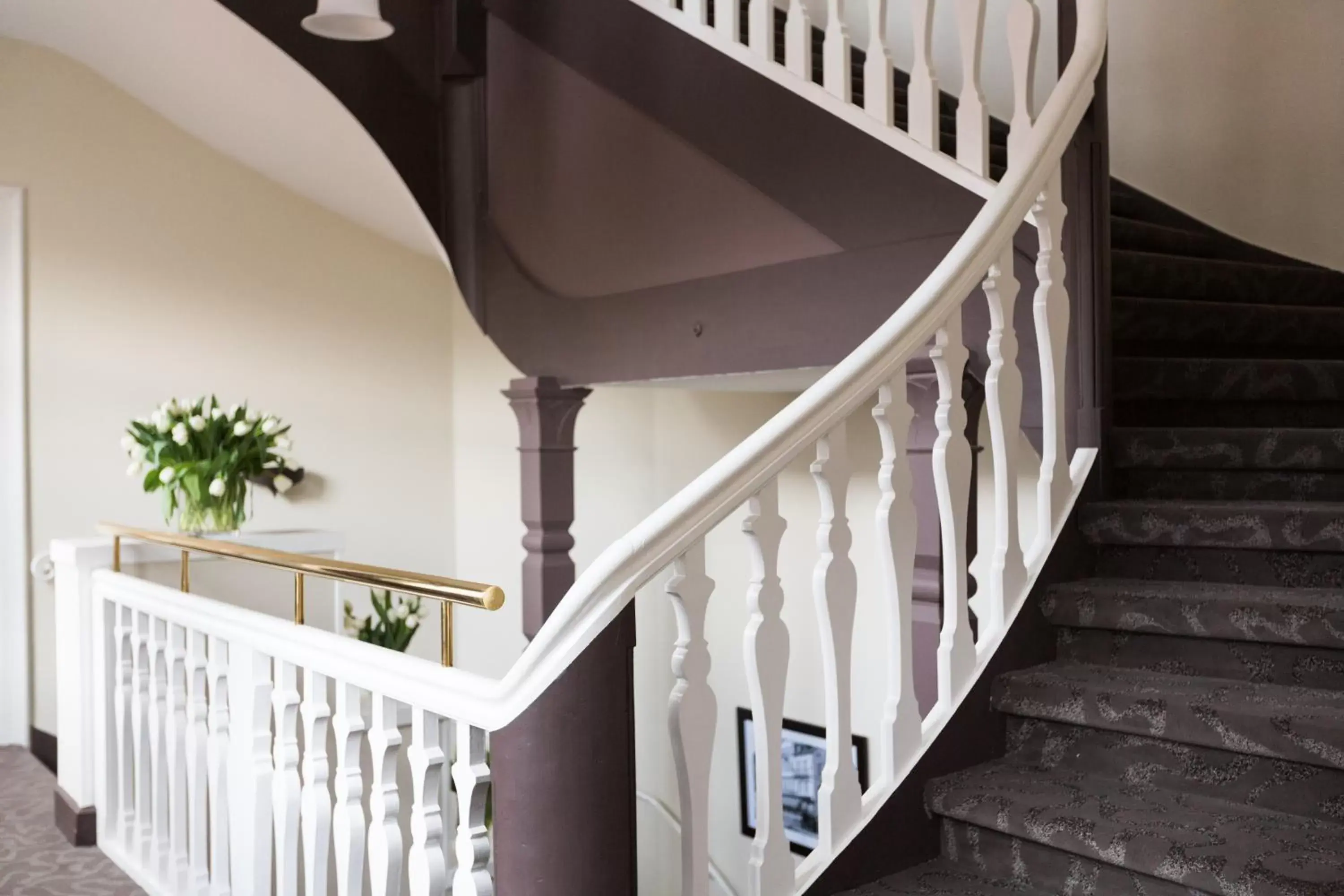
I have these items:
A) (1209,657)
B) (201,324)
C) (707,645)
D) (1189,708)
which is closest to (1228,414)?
(1209,657)

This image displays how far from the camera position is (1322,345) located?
11.3 ft

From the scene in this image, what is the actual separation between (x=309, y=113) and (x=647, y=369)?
66.9 inches

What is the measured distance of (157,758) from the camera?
Answer: 2.73 m

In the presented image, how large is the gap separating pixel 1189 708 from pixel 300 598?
5.17 ft

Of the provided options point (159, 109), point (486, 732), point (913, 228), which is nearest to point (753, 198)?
point (913, 228)

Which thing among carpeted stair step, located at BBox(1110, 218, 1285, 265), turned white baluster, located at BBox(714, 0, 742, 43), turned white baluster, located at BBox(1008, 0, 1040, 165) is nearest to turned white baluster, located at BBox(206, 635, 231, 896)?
turned white baluster, located at BBox(1008, 0, 1040, 165)

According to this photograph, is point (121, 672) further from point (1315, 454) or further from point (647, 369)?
point (1315, 454)

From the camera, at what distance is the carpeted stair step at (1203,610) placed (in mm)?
2174

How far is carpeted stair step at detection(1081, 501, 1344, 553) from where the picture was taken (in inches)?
93.2

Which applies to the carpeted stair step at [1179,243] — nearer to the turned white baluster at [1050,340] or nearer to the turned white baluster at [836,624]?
the turned white baluster at [1050,340]

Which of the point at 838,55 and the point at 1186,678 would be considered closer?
the point at 1186,678

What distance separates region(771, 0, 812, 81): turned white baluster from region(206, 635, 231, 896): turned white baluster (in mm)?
2057

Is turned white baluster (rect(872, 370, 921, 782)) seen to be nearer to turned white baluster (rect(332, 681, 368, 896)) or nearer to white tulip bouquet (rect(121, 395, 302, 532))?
turned white baluster (rect(332, 681, 368, 896))

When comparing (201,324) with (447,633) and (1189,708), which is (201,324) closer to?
(447,633)
